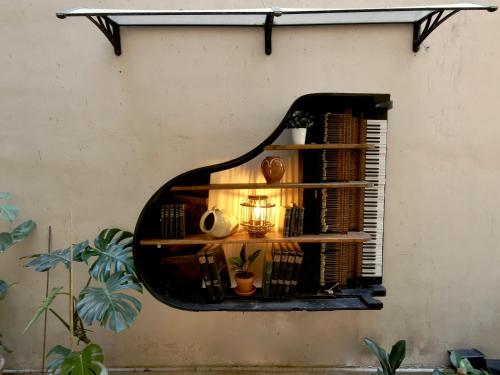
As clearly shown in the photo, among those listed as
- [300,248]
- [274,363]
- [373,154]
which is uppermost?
[373,154]

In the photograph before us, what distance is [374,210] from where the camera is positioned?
204 cm

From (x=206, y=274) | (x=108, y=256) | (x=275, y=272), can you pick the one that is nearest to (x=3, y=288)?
(x=108, y=256)

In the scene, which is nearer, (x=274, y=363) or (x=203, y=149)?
(x=203, y=149)

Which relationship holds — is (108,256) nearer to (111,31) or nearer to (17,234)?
(17,234)

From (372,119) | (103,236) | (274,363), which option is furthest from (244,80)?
(274,363)

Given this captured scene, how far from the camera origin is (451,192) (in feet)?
7.03

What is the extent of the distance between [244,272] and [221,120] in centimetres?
96

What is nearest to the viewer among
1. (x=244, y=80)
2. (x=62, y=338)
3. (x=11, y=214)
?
(x=11, y=214)

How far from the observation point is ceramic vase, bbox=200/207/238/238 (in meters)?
1.89

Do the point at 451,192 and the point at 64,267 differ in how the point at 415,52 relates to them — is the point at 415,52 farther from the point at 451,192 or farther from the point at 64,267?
the point at 64,267

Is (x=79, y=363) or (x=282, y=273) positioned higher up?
(x=282, y=273)

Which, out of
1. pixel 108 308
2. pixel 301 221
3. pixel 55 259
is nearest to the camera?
pixel 108 308

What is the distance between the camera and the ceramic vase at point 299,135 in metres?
1.88

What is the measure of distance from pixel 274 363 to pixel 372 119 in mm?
1718
